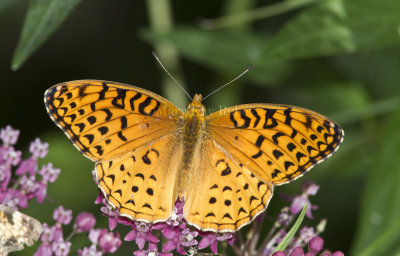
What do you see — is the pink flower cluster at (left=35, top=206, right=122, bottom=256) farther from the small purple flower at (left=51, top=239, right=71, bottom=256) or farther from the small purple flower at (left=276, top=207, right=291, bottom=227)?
the small purple flower at (left=276, top=207, right=291, bottom=227)

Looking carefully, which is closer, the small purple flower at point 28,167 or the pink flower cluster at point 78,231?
the pink flower cluster at point 78,231

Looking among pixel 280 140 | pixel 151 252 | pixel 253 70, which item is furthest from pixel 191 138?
pixel 253 70

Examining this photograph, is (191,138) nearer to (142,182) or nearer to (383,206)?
(142,182)

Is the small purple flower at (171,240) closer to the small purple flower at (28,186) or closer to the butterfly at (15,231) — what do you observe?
the butterfly at (15,231)

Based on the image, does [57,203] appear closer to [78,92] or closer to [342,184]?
[78,92]

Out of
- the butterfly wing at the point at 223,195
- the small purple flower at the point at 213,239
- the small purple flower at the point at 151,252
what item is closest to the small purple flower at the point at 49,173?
the small purple flower at the point at 151,252

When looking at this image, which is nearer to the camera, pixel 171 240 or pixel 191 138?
pixel 171 240

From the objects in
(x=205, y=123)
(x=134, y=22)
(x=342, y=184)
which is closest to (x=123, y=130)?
(x=205, y=123)
